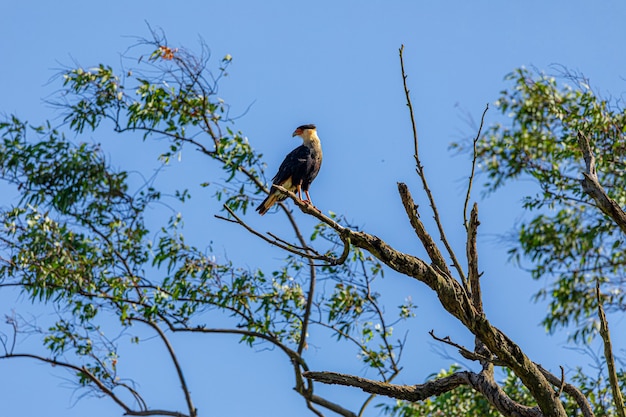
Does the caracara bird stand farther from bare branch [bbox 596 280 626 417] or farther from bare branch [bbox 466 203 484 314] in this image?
bare branch [bbox 596 280 626 417]

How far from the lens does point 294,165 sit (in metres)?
8.78

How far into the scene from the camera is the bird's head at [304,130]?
31.1ft

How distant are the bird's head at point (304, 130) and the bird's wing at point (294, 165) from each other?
51 centimetres

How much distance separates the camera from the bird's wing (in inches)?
344

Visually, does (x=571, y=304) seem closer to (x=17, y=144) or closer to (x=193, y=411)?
(x=193, y=411)

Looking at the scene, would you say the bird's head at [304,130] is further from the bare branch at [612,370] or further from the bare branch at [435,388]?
the bare branch at [612,370]

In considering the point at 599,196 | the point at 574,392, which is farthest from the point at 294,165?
the point at 574,392

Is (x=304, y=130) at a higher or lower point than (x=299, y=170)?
higher

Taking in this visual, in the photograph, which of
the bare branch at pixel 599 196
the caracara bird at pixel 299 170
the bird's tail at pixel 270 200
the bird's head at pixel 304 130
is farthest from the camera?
the bird's head at pixel 304 130

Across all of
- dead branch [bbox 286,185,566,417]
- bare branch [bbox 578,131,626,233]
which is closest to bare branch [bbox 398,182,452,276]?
dead branch [bbox 286,185,566,417]

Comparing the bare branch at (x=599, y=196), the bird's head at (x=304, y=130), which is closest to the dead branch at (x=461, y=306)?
the bare branch at (x=599, y=196)

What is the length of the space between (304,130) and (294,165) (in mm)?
862

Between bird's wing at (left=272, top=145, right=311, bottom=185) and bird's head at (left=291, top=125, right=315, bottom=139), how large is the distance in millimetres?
511

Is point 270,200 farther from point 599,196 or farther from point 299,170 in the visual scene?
point 599,196
